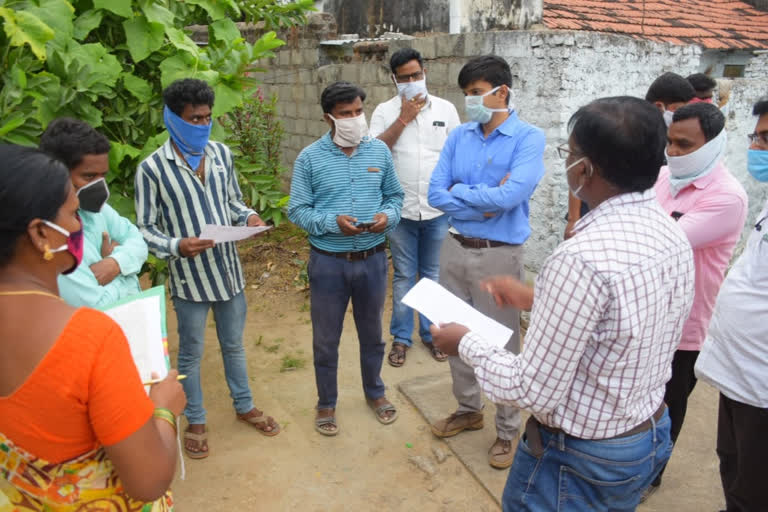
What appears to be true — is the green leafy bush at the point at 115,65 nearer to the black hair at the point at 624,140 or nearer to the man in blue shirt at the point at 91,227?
the man in blue shirt at the point at 91,227

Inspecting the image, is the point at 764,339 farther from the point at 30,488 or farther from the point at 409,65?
the point at 409,65

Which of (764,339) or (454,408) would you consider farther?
(454,408)

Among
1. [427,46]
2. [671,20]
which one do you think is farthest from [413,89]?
[671,20]

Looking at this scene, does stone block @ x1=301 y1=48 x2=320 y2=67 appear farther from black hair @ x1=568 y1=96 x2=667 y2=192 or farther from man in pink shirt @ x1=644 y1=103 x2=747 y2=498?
black hair @ x1=568 y1=96 x2=667 y2=192

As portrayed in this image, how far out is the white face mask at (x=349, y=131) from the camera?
3250mm

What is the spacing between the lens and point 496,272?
3240 millimetres

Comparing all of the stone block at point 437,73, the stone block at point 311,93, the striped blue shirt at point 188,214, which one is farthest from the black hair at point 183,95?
the stone block at point 311,93

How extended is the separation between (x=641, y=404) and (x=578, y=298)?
0.48 meters

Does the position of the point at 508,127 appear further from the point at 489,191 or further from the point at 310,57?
the point at 310,57

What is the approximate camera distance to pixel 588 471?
1.69 m

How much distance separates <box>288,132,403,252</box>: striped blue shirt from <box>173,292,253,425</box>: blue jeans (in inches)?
24.9

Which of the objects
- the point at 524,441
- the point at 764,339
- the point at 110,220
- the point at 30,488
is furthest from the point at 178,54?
the point at 764,339

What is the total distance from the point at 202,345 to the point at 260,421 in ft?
2.23

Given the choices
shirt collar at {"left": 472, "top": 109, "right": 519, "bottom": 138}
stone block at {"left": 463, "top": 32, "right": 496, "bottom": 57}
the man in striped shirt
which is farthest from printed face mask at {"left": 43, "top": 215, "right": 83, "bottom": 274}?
stone block at {"left": 463, "top": 32, "right": 496, "bottom": 57}
